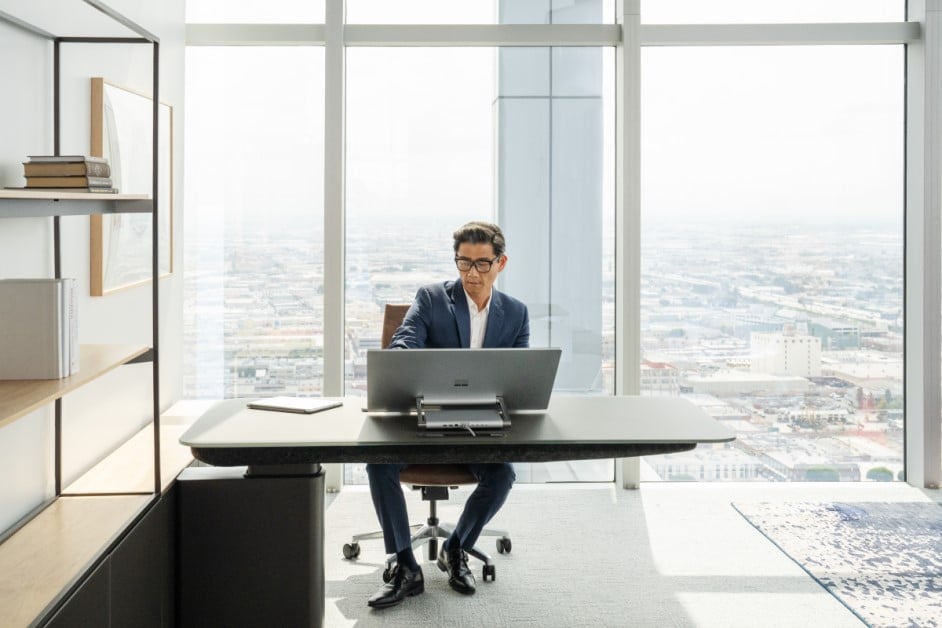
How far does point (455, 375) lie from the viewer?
119 inches

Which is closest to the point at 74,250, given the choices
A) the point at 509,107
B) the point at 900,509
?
the point at 509,107

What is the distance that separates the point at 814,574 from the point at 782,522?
698mm

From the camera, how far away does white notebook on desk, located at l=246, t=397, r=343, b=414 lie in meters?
3.25

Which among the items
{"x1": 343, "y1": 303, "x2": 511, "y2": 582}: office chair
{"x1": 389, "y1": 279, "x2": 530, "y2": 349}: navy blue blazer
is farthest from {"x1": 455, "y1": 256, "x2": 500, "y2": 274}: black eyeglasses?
{"x1": 343, "y1": 303, "x2": 511, "y2": 582}: office chair

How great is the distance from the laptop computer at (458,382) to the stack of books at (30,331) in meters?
0.88

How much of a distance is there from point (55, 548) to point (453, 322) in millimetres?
1688

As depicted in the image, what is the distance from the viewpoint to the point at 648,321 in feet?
17.3

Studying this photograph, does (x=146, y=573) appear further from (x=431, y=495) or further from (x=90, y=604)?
(x=431, y=495)

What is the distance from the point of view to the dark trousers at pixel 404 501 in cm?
360

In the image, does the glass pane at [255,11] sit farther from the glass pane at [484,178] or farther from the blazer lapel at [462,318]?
the blazer lapel at [462,318]

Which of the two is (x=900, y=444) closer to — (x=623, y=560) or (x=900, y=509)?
Answer: (x=900, y=509)

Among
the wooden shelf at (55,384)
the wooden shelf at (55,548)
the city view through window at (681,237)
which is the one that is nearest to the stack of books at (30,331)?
the wooden shelf at (55,384)

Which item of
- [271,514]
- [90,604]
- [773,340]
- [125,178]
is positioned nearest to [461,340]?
[271,514]

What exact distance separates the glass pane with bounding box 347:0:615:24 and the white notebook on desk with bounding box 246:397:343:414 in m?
2.52
